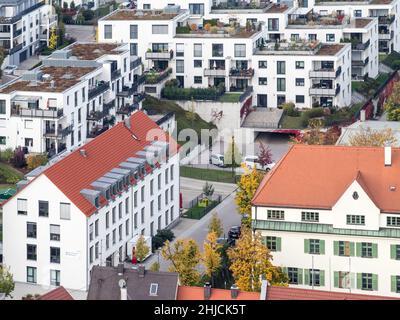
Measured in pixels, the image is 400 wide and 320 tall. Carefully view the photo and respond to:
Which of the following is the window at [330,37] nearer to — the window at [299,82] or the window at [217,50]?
the window at [299,82]

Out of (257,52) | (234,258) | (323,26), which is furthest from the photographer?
(323,26)

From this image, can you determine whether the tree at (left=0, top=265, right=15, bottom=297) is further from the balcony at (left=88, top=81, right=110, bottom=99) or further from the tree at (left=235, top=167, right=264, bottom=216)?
the balcony at (left=88, top=81, right=110, bottom=99)

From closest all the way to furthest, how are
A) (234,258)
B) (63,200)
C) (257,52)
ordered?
(234,258) → (63,200) → (257,52)

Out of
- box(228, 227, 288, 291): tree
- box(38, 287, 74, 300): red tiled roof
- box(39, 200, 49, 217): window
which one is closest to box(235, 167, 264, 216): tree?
box(228, 227, 288, 291): tree

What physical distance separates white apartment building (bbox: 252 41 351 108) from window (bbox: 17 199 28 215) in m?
41.8

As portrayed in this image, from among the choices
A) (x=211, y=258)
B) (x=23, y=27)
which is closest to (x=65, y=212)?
(x=211, y=258)

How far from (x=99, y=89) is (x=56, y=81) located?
14.6 ft

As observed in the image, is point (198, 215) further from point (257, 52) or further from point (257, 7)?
point (257, 7)

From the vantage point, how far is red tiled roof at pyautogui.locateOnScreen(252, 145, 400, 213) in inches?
2060

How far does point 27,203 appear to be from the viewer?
55.5 metres

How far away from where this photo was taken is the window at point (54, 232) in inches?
2172

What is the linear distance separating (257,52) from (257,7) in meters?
11.2

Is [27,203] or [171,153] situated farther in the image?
[171,153]
